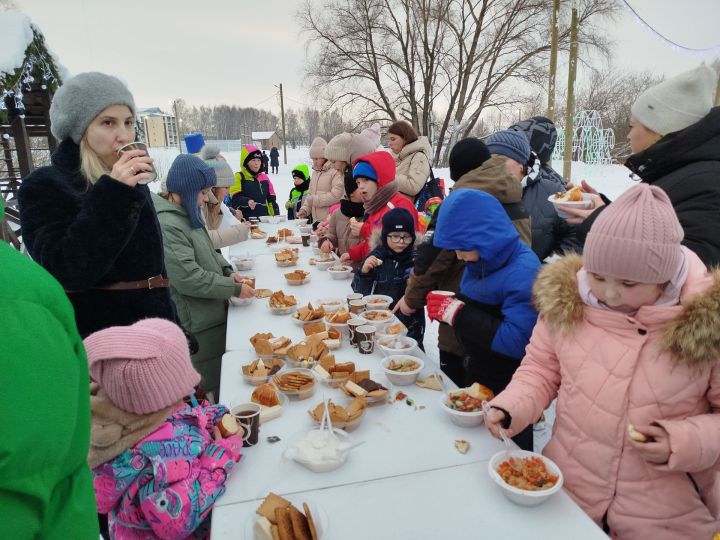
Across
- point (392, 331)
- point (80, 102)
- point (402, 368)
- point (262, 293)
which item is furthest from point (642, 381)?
point (262, 293)

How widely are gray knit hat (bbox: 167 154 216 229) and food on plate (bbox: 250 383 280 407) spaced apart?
5.31ft

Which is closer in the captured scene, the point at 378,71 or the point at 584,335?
the point at 584,335

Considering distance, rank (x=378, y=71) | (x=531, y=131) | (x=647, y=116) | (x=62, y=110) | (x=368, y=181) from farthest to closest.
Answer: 1. (x=378, y=71)
2. (x=531, y=131)
3. (x=368, y=181)
4. (x=647, y=116)
5. (x=62, y=110)

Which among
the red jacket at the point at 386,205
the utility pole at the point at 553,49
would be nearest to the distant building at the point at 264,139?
the utility pole at the point at 553,49

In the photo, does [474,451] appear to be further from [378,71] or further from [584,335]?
[378,71]

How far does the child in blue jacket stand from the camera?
2070mm

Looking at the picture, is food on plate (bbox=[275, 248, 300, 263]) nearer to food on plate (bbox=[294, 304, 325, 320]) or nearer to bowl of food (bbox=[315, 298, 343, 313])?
bowl of food (bbox=[315, 298, 343, 313])

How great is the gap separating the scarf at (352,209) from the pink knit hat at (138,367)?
302 centimetres

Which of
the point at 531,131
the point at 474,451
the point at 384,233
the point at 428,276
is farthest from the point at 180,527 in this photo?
the point at 531,131

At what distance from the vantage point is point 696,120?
1951mm

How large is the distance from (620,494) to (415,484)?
0.66 metres

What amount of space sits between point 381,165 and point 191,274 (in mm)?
1818

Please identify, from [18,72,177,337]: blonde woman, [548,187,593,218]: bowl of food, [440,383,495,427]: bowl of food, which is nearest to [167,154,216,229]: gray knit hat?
[18,72,177,337]: blonde woman

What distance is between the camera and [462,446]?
154 centimetres
